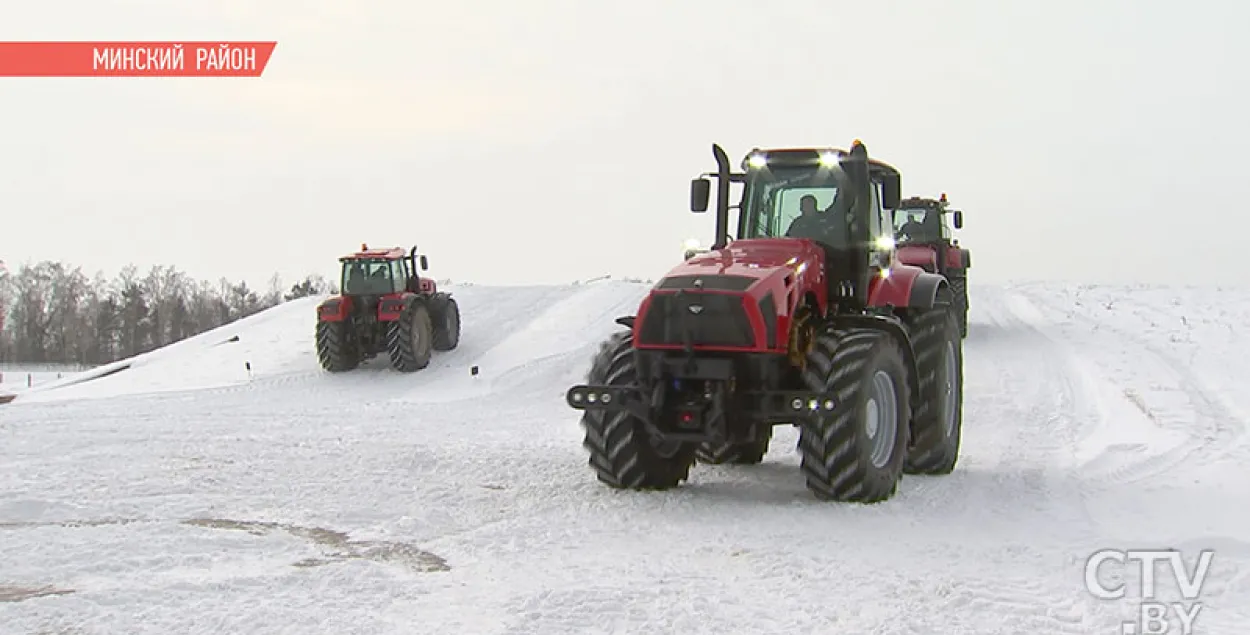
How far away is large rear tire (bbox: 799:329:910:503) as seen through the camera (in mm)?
7828

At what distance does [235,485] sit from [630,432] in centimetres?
301

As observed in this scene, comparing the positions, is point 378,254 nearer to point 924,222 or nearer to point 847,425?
point 924,222

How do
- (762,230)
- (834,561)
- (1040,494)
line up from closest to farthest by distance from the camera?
1. (834,561)
2. (1040,494)
3. (762,230)

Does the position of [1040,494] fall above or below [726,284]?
below

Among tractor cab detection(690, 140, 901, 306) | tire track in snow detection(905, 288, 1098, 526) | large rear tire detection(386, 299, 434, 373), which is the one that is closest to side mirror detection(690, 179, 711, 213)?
tractor cab detection(690, 140, 901, 306)

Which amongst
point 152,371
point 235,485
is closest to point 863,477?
point 235,485

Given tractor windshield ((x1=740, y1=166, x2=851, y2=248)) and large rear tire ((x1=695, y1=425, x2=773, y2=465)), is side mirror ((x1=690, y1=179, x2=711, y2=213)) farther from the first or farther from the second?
large rear tire ((x1=695, y1=425, x2=773, y2=465))

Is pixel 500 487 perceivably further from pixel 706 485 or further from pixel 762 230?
pixel 762 230

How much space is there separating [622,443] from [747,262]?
1590mm

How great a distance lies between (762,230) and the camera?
934cm

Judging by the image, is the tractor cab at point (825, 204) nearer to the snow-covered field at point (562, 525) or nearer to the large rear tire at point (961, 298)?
the snow-covered field at point (562, 525)

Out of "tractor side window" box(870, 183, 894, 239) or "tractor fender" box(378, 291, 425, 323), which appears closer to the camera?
"tractor side window" box(870, 183, 894, 239)

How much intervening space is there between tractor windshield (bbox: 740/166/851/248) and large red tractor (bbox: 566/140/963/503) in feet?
0.04

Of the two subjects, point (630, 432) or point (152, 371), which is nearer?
point (630, 432)
